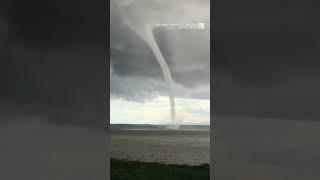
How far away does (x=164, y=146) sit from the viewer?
18.9ft

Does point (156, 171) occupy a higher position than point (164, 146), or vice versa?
point (164, 146)

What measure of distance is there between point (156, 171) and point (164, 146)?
29 cm

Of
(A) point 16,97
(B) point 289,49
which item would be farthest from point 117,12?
(B) point 289,49

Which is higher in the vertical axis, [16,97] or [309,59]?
[309,59]

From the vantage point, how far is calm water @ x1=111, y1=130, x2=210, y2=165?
571 centimetres

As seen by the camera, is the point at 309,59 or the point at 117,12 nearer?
the point at 309,59

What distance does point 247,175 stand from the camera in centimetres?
561

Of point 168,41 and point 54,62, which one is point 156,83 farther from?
point 54,62

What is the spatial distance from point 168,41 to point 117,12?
0.67 m

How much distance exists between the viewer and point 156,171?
5.76 meters

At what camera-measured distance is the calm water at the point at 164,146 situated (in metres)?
5.71

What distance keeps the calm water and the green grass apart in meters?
0.06

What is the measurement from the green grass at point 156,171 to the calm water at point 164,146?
56mm

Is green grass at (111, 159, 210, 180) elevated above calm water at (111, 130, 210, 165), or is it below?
below
